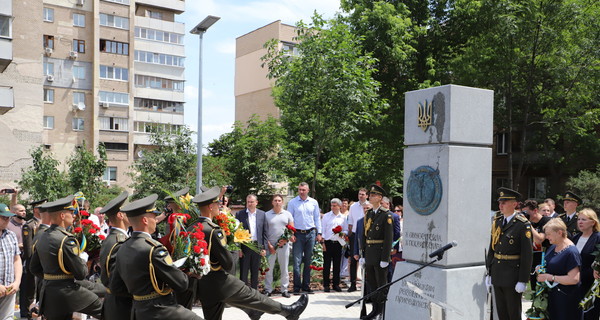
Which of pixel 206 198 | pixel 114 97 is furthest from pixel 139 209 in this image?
pixel 114 97

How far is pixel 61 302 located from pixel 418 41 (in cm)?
2202

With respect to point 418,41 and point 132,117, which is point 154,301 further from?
point 132,117

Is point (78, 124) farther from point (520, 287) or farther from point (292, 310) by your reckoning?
point (520, 287)

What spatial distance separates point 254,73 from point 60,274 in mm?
56089

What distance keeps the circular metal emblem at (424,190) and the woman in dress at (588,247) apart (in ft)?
6.79

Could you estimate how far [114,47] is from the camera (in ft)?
158

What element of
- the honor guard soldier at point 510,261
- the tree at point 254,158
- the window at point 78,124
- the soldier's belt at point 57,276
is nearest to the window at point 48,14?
the window at point 78,124

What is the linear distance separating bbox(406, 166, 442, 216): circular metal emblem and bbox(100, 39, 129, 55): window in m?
44.4

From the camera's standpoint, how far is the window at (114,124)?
156 ft

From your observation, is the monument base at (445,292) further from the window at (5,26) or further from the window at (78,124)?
the window at (78,124)

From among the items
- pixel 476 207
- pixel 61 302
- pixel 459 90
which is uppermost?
pixel 459 90

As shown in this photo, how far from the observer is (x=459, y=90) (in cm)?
789

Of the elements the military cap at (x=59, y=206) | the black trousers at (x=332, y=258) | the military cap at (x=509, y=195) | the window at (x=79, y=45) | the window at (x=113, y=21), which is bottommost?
the black trousers at (x=332, y=258)

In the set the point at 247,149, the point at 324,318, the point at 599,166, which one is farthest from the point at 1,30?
the point at 599,166
